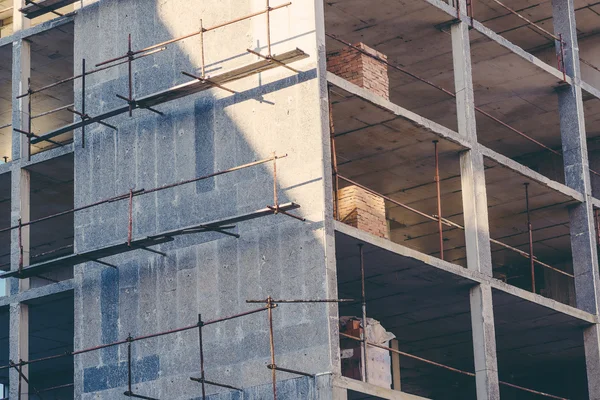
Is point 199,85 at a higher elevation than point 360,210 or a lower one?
higher

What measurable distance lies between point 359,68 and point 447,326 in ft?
25.7

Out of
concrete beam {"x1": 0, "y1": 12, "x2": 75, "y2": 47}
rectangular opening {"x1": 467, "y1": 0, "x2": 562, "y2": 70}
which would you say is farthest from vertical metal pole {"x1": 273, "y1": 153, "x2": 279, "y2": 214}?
rectangular opening {"x1": 467, "y1": 0, "x2": 562, "y2": 70}

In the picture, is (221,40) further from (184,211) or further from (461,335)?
(461,335)

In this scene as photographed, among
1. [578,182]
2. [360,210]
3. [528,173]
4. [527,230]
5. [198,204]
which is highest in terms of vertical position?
[527,230]

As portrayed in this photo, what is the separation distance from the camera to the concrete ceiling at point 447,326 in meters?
25.8

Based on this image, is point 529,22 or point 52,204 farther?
point 52,204

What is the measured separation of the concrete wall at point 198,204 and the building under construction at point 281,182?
0.12ft

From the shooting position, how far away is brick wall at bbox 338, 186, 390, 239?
Answer: 2416 cm

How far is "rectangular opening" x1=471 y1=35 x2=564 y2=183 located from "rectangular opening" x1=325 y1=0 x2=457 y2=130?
0.67 m

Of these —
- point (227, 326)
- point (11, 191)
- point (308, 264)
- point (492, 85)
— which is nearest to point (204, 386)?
point (227, 326)

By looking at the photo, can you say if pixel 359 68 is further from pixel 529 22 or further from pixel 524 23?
pixel 524 23

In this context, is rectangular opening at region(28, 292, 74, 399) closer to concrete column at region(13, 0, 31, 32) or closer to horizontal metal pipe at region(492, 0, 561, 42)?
concrete column at region(13, 0, 31, 32)

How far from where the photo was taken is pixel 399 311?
29.1 meters

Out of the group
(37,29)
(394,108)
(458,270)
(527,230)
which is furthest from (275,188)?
(527,230)
